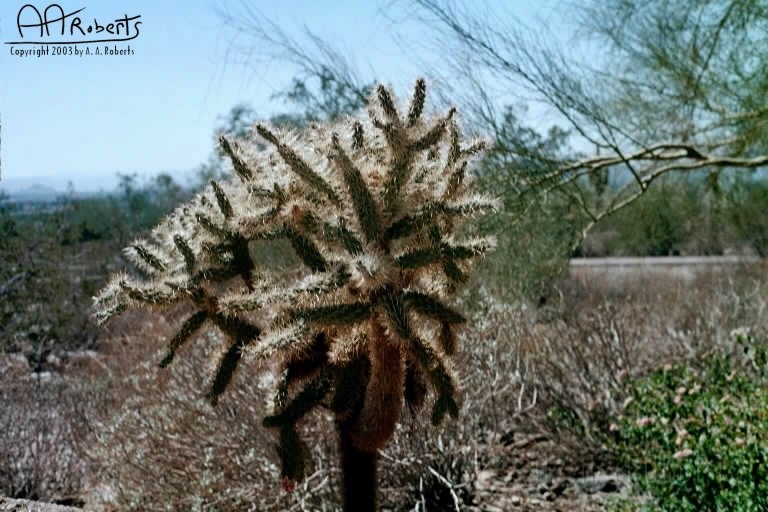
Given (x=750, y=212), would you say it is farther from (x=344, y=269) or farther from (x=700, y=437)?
(x=344, y=269)

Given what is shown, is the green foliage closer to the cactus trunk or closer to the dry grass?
the dry grass

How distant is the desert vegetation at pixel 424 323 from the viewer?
199 centimetres

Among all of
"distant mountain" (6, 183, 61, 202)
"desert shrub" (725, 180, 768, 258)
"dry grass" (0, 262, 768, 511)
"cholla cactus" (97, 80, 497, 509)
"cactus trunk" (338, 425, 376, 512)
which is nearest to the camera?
"cholla cactus" (97, 80, 497, 509)

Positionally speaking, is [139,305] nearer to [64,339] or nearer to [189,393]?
[189,393]

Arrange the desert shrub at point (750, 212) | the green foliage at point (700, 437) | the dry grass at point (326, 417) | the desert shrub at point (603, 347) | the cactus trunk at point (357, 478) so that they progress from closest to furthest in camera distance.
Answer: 1. the cactus trunk at point (357, 478)
2. the green foliage at point (700, 437)
3. the dry grass at point (326, 417)
4. the desert shrub at point (603, 347)
5. the desert shrub at point (750, 212)

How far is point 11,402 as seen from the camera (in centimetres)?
586

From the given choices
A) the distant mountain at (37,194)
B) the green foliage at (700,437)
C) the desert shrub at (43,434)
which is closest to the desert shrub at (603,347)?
the green foliage at (700,437)

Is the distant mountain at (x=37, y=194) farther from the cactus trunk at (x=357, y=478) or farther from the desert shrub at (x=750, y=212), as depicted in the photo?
the cactus trunk at (x=357, y=478)

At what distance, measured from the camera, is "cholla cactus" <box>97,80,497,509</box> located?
1892 mm

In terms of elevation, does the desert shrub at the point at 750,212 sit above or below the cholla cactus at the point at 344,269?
above

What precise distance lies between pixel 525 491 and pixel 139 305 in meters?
3.00

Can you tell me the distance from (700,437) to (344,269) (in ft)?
9.28

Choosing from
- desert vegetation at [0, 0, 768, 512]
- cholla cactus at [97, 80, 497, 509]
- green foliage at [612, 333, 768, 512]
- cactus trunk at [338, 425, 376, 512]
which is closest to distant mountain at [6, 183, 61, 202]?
desert vegetation at [0, 0, 768, 512]

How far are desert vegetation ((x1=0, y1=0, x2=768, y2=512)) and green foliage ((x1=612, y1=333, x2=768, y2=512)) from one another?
0.02 m
